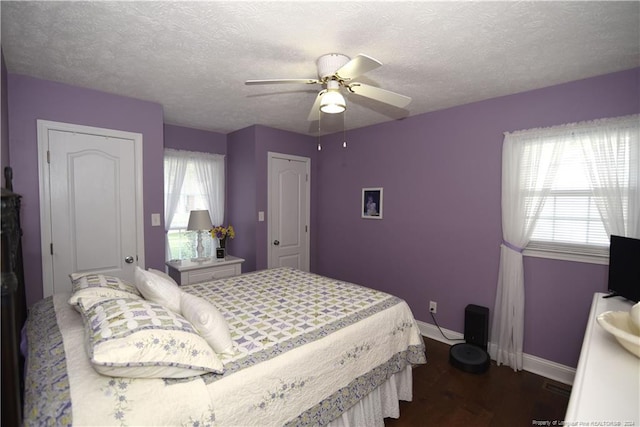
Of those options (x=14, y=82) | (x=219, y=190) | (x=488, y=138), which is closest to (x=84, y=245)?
(x=14, y=82)

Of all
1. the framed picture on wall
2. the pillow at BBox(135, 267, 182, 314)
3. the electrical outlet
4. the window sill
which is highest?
the framed picture on wall

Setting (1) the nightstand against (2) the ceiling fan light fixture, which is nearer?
(2) the ceiling fan light fixture

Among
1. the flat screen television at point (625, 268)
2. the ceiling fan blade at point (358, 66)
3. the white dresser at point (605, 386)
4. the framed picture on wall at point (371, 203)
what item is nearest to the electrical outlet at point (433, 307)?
the framed picture on wall at point (371, 203)

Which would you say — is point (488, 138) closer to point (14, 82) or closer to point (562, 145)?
point (562, 145)

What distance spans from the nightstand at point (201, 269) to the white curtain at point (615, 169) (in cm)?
360

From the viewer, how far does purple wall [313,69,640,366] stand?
2.47 meters

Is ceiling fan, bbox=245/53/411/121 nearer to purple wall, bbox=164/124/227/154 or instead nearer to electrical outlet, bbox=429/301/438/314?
electrical outlet, bbox=429/301/438/314

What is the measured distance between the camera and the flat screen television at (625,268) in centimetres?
186

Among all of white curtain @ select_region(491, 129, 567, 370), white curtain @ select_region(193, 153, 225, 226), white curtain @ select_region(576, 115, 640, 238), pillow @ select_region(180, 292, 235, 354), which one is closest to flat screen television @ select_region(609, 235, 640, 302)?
white curtain @ select_region(576, 115, 640, 238)

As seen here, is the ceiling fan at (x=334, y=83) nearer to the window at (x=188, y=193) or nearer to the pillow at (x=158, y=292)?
the pillow at (x=158, y=292)

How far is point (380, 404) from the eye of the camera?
77.0 inches

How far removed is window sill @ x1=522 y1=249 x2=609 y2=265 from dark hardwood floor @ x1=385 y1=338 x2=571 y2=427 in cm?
106

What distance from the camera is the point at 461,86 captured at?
2549 mm

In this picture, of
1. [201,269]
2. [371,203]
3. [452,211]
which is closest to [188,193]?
[201,269]
